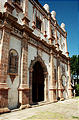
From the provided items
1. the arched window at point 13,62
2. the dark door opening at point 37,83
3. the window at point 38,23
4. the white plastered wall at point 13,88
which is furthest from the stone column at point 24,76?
the window at point 38,23

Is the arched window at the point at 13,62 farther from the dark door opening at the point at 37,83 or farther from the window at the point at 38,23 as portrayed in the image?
the window at the point at 38,23

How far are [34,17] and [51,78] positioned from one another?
643 cm

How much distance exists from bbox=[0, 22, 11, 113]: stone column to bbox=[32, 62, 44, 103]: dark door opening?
3607 millimetres

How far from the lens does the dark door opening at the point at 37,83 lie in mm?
9681

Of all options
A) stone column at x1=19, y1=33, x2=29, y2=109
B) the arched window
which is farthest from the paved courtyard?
the arched window

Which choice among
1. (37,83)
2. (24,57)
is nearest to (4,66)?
(24,57)

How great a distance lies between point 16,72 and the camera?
7.56 m

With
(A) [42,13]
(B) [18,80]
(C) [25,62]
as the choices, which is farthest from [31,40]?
(A) [42,13]

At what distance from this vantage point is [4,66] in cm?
658

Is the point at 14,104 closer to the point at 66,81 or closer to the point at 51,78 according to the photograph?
the point at 51,78

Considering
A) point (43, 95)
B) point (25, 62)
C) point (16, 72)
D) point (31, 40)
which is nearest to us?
point (16, 72)

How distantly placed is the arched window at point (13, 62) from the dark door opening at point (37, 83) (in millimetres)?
2546

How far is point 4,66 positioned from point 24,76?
186 centimetres

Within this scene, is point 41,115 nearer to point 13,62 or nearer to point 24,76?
point 24,76
